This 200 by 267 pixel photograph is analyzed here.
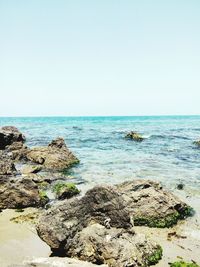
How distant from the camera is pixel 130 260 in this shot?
10383 millimetres

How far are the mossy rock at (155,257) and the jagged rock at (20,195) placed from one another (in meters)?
7.21

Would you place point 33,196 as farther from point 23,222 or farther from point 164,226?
point 164,226

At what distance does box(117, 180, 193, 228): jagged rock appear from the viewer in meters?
15.0

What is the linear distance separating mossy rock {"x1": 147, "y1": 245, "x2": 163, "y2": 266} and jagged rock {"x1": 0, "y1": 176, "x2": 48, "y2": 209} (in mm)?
7207

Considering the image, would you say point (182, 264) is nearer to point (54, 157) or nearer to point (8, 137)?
point (54, 157)

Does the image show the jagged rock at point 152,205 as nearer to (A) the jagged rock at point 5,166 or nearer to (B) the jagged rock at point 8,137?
(A) the jagged rock at point 5,166

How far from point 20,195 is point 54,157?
1345 centimetres

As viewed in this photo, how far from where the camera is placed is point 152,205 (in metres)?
15.7

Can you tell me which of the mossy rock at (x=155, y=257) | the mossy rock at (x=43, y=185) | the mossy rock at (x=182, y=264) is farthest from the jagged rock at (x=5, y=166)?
the mossy rock at (x=182, y=264)

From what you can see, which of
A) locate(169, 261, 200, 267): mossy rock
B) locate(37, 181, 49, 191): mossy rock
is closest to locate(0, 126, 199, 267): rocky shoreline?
locate(169, 261, 200, 267): mossy rock

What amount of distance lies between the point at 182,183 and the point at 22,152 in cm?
1739

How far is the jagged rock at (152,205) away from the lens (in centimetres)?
1495

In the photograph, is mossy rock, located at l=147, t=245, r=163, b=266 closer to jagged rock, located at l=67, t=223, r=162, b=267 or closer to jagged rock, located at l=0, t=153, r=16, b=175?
jagged rock, located at l=67, t=223, r=162, b=267

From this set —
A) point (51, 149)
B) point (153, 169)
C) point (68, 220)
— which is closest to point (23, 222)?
point (68, 220)
